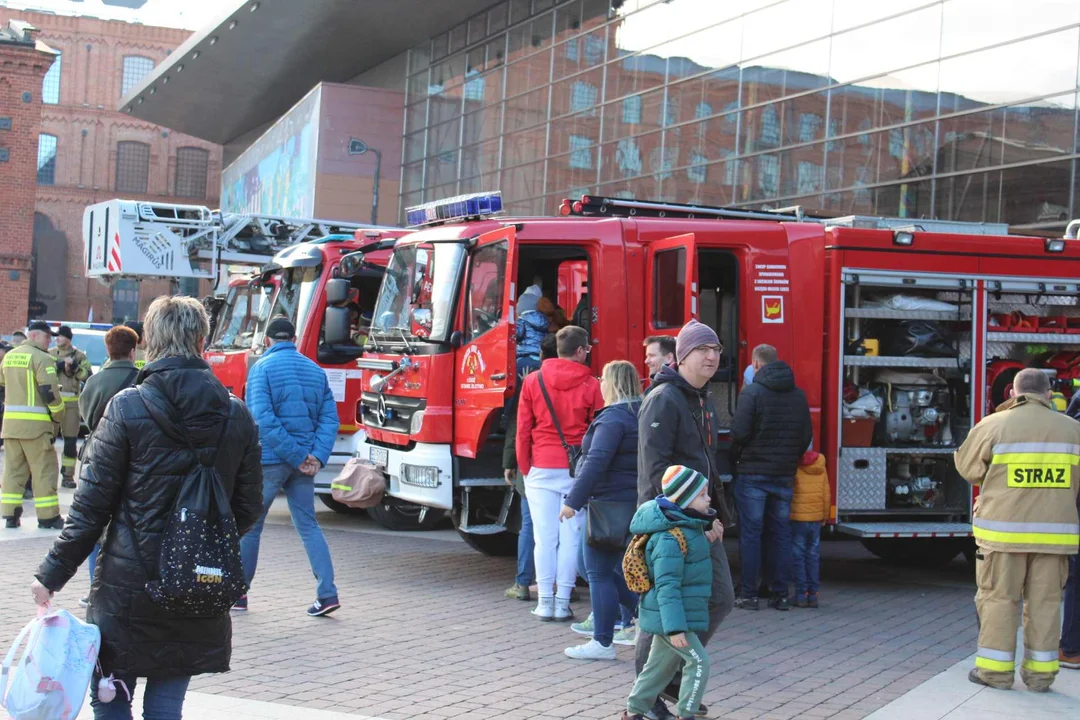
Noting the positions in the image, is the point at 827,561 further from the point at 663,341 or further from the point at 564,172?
the point at 564,172

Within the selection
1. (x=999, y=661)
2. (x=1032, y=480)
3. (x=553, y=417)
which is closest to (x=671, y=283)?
(x=553, y=417)

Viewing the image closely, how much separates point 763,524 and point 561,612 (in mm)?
1749

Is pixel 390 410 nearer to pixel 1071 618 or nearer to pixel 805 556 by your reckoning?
pixel 805 556

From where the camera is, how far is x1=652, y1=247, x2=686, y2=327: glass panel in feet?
30.0

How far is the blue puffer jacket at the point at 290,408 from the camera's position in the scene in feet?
25.8

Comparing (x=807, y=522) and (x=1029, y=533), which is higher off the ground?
(x=1029, y=533)

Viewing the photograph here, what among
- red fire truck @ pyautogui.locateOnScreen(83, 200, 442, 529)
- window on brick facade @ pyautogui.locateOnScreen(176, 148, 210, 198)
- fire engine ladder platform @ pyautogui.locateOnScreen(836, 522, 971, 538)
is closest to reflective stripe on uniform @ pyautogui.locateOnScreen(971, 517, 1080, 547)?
fire engine ladder platform @ pyautogui.locateOnScreen(836, 522, 971, 538)

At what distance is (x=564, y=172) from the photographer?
2908 cm

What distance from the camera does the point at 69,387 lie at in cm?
1507

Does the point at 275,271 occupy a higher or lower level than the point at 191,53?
lower

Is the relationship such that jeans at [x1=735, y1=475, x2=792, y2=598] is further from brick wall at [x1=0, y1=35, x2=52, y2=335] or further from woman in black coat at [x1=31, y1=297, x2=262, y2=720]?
brick wall at [x1=0, y1=35, x2=52, y2=335]

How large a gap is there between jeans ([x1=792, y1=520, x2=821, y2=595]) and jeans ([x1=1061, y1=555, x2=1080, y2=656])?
2.07 metres

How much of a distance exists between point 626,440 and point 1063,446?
7.79 ft

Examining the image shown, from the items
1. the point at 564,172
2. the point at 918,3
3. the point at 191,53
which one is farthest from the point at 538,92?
the point at 191,53
